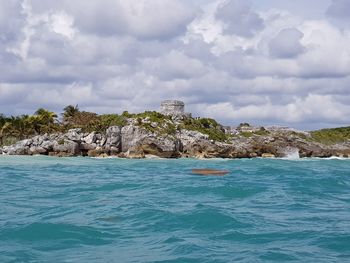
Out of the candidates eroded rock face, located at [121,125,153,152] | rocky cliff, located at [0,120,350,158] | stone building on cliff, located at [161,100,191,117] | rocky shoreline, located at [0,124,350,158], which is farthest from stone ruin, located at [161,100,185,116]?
eroded rock face, located at [121,125,153,152]

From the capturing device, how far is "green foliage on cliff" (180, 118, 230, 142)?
94438 mm

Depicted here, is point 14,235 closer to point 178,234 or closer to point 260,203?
point 178,234

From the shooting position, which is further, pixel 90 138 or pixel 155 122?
pixel 155 122

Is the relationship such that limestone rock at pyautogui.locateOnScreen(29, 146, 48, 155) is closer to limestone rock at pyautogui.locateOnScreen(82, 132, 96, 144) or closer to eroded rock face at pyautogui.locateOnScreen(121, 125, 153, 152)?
limestone rock at pyautogui.locateOnScreen(82, 132, 96, 144)

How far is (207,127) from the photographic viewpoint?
10262 centimetres

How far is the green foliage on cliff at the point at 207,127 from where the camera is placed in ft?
310

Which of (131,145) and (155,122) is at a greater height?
(155,122)

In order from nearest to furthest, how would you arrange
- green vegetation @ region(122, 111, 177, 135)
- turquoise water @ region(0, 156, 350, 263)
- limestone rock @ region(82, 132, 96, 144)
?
turquoise water @ region(0, 156, 350, 263) < limestone rock @ region(82, 132, 96, 144) < green vegetation @ region(122, 111, 177, 135)

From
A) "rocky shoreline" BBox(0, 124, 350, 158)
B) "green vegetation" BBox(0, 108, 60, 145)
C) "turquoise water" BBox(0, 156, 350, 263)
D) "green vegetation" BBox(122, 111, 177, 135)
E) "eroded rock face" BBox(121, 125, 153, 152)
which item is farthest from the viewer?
"green vegetation" BBox(0, 108, 60, 145)

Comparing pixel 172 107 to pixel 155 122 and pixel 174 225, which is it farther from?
pixel 174 225

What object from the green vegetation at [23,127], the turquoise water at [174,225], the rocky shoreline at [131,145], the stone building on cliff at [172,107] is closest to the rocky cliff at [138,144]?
the rocky shoreline at [131,145]

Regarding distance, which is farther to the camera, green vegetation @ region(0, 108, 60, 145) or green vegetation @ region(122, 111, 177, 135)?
green vegetation @ region(0, 108, 60, 145)

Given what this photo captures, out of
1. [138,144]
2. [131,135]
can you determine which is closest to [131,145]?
[138,144]

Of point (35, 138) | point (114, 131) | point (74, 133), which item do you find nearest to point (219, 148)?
point (114, 131)
